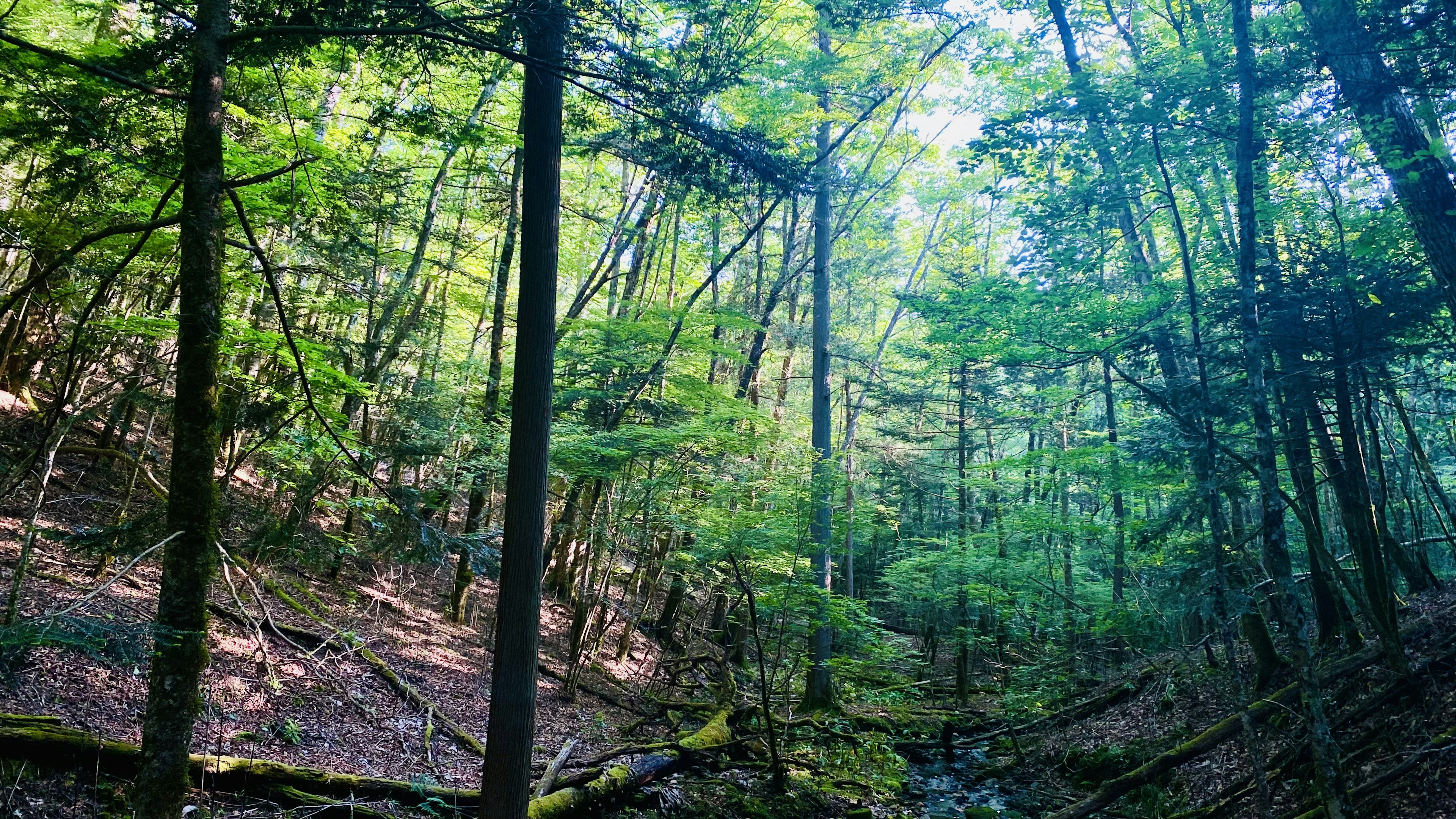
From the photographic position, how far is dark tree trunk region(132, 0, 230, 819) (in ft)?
13.2

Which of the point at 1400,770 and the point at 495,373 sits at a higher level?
the point at 495,373

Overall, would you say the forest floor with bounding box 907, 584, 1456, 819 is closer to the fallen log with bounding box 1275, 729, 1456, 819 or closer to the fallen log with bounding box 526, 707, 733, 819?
the fallen log with bounding box 1275, 729, 1456, 819

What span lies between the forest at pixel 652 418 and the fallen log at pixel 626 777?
0.06 metres

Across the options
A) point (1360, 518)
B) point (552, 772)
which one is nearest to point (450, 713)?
point (552, 772)

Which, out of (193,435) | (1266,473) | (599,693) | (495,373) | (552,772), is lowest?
(599,693)

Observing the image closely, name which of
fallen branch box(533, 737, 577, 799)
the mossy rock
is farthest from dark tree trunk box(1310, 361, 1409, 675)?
fallen branch box(533, 737, 577, 799)

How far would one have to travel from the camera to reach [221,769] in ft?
18.1

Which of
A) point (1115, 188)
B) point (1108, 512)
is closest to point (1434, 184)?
point (1115, 188)

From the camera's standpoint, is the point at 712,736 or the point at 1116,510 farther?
the point at 1116,510

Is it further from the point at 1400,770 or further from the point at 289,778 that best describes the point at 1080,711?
the point at 289,778

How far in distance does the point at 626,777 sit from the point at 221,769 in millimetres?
4025

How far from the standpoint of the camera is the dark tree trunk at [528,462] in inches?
231

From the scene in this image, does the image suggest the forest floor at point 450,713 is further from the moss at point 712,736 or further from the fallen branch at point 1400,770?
the moss at point 712,736

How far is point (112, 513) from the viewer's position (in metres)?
9.12
